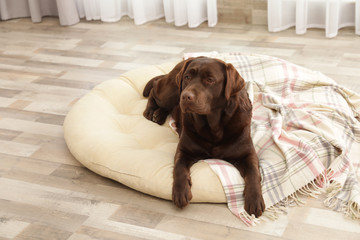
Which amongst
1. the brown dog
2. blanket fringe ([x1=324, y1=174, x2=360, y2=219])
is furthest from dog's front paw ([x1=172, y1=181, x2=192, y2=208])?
blanket fringe ([x1=324, y1=174, x2=360, y2=219])

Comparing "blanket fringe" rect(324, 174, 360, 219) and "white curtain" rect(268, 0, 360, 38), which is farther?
"white curtain" rect(268, 0, 360, 38)

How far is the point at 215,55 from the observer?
11.3 ft

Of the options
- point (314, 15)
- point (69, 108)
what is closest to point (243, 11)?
point (314, 15)

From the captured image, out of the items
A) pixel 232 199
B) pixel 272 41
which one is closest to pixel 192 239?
pixel 232 199

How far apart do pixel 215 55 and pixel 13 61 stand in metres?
1.76

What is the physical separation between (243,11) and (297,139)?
2266 mm

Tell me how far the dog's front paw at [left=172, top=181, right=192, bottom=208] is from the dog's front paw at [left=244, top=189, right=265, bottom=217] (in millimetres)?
243

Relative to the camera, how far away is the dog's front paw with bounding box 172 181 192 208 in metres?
2.34

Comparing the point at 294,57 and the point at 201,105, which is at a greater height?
the point at 201,105

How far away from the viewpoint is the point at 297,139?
8.57 feet

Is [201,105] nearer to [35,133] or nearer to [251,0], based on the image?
[35,133]

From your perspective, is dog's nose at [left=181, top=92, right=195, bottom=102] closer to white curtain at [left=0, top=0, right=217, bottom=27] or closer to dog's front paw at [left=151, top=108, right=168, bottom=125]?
dog's front paw at [left=151, top=108, right=168, bottom=125]

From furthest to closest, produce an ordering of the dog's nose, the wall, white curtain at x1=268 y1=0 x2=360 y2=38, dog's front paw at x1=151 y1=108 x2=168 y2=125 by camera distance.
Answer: the wall < white curtain at x1=268 y1=0 x2=360 y2=38 < dog's front paw at x1=151 y1=108 x2=168 y2=125 < the dog's nose

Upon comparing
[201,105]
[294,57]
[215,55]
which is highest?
[201,105]
